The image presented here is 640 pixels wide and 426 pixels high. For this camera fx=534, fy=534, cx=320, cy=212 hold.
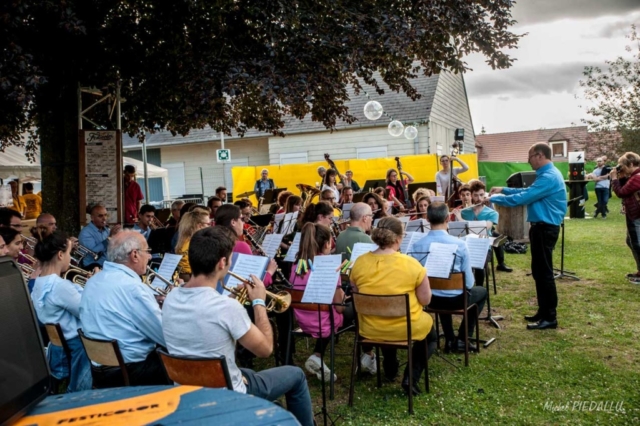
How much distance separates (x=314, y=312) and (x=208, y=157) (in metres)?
23.2

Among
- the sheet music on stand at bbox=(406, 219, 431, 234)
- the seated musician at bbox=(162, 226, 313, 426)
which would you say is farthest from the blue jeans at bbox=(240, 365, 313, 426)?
the sheet music on stand at bbox=(406, 219, 431, 234)

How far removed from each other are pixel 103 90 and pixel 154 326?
292 inches

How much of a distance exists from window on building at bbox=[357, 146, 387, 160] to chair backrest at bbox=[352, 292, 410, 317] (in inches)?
752

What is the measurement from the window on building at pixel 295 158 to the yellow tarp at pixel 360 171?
303cm

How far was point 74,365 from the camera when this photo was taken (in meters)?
4.02

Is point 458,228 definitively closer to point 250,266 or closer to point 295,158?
point 250,266

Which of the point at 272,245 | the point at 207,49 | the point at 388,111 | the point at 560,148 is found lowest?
the point at 272,245

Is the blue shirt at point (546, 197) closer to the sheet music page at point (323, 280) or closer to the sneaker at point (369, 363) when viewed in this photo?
the sneaker at point (369, 363)

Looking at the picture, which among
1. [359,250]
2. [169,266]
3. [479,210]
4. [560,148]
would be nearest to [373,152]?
[479,210]

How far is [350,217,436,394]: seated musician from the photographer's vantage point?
14.7 ft

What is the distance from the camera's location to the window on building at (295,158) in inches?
969

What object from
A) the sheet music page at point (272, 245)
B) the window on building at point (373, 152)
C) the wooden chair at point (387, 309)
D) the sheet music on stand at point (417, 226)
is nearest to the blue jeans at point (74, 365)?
the wooden chair at point (387, 309)

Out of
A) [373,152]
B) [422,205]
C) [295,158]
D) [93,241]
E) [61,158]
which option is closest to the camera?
[93,241]

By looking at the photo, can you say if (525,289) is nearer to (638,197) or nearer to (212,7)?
(638,197)
